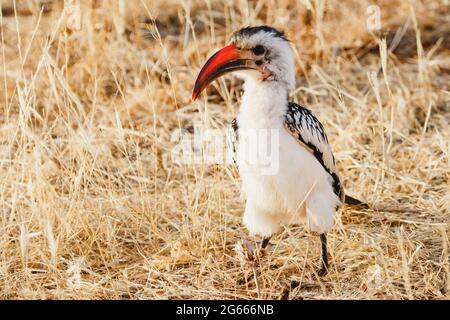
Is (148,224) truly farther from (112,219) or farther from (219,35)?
(219,35)

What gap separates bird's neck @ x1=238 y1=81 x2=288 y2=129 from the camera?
133 inches

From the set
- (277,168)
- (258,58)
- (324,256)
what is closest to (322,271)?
(324,256)

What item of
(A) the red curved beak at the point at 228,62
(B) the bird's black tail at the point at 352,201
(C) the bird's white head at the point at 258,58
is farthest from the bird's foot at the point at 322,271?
(A) the red curved beak at the point at 228,62

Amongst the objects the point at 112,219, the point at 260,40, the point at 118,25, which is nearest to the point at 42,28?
the point at 118,25

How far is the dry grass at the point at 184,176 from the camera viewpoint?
3496 millimetres

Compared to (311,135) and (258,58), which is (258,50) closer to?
(258,58)

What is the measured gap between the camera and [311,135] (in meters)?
3.54

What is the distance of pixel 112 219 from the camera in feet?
12.9

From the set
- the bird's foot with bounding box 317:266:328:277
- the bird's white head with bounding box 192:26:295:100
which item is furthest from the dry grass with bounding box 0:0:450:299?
the bird's white head with bounding box 192:26:295:100

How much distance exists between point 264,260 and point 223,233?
31cm

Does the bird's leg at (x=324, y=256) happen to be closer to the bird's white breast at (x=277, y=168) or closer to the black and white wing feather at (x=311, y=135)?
the bird's white breast at (x=277, y=168)

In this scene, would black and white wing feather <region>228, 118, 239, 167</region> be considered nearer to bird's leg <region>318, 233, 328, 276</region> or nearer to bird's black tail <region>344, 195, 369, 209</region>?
bird's leg <region>318, 233, 328, 276</region>

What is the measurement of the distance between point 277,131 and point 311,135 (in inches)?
8.8

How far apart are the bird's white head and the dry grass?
0.35 metres
